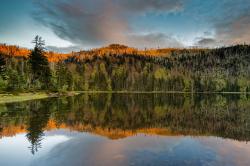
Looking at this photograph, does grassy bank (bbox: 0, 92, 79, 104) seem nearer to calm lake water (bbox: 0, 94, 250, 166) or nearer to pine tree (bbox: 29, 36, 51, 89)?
pine tree (bbox: 29, 36, 51, 89)

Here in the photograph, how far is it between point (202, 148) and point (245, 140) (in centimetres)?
615

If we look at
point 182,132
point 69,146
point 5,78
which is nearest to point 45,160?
point 69,146

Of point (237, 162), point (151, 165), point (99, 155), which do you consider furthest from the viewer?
point (99, 155)

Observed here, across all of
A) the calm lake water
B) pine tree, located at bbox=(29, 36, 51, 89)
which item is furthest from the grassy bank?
the calm lake water

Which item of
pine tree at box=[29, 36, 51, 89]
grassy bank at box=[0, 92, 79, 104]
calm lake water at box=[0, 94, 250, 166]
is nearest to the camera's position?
calm lake water at box=[0, 94, 250, 166]

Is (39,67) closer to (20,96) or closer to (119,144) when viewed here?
(20,96)

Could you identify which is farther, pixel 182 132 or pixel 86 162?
pixel 182 132

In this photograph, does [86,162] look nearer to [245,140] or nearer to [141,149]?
[141,149]

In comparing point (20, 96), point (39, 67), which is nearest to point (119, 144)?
point (20, 96)

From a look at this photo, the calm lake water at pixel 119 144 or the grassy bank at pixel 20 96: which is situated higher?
the grassy bank at pixel 20 96

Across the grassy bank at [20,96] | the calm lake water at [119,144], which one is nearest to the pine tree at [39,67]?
the grassy bank at [20,96]

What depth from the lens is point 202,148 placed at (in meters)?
21.1

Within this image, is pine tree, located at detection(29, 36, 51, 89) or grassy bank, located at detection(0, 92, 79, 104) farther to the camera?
pine tree, located at detection(29, 36, 51, 89)

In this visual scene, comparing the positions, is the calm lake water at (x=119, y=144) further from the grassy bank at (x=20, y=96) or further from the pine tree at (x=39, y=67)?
the pine tree at (x=39, y=67)
